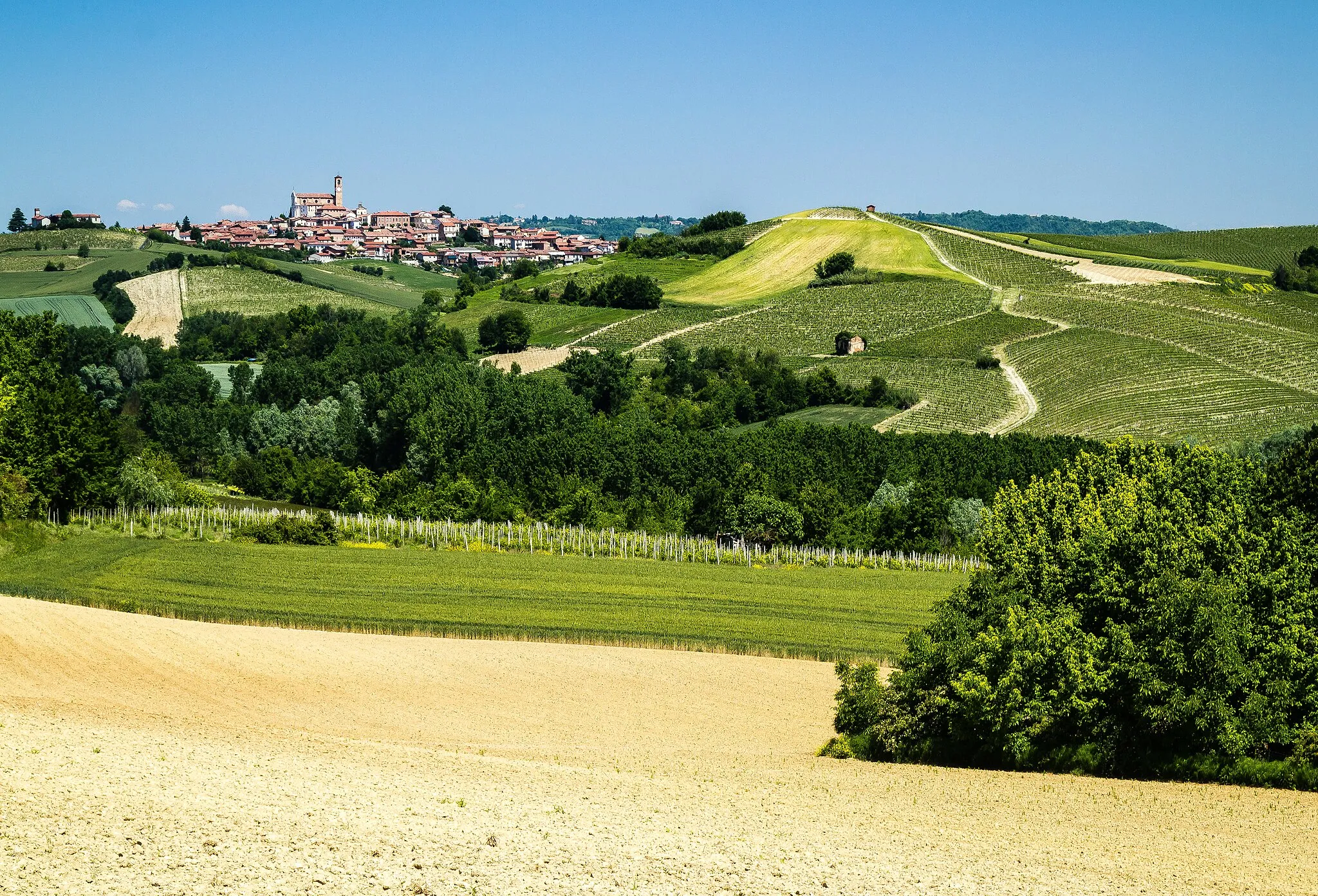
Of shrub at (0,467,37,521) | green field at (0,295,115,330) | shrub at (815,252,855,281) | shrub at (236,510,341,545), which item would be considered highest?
shrub at (815,252,855,281)

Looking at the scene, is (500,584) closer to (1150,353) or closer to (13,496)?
(13,496)

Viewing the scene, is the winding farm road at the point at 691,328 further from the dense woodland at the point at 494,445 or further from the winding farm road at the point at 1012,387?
the winding farm road at the point at 1012,387

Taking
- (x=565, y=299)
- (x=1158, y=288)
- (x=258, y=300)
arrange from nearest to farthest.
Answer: (x=1158, y=288), (x=565, y=299), (x=258, y=300)

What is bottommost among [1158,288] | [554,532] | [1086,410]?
[554,532]

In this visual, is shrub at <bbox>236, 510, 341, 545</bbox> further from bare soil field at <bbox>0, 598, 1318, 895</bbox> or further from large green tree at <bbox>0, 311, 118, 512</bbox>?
bare soil field at <bbox>0, 598, 1318, 895</bbox>

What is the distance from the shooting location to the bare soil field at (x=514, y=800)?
72.4ft

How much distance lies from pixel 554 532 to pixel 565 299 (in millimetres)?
93794

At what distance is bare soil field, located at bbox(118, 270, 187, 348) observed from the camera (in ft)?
527

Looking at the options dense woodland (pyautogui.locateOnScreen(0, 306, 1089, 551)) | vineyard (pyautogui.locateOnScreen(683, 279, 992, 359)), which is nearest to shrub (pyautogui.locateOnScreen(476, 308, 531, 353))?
dense woodland (pyautogui.locateOnScreen(0, 306, 1089, 551))

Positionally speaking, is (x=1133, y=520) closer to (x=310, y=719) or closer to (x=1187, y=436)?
(x=310, y=719)

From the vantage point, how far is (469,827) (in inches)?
958

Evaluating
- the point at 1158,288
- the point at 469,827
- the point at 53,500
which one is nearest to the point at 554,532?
the point at 53,500

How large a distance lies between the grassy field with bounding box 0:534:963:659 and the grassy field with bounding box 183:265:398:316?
111m

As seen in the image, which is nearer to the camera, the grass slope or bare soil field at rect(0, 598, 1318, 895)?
bare soil field at rect(0, 598, 1318, 895)
